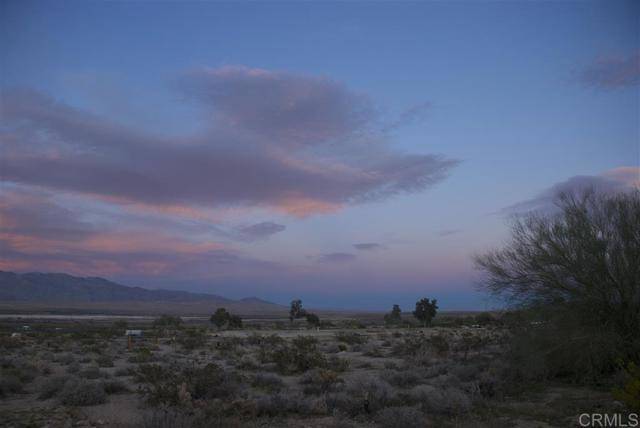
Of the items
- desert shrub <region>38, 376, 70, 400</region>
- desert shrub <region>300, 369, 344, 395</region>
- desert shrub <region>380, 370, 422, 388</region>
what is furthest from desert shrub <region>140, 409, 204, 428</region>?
desert shrub <region>380, 370, 422, 388</region>

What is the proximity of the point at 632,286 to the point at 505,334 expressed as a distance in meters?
4.95

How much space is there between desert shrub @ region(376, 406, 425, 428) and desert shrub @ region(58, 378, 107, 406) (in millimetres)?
7832

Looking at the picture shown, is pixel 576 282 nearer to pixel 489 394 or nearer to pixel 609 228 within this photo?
pixel 609 228

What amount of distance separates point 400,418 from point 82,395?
28.6 ft

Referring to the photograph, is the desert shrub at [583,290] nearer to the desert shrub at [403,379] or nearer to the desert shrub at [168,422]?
the desert shrub at [403,379]

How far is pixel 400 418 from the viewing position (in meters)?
10.3

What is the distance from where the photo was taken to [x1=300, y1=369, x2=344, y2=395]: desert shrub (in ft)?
47.3

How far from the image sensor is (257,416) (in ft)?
38.1

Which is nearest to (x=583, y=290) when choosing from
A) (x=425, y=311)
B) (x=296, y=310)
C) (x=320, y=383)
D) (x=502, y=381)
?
(x=502, y=381)

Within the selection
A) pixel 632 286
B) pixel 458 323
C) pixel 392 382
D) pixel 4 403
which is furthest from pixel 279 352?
pixel 458 323

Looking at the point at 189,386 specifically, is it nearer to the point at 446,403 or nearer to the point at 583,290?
the point at 446,403

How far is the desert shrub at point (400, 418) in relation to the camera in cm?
1012

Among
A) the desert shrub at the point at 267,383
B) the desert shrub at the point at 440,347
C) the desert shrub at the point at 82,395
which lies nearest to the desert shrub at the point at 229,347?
the desert shrub at the point at 267,383

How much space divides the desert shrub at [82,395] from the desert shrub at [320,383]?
5.75 m
